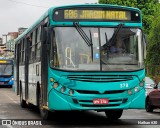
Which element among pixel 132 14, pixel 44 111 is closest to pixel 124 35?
pixel 132 14

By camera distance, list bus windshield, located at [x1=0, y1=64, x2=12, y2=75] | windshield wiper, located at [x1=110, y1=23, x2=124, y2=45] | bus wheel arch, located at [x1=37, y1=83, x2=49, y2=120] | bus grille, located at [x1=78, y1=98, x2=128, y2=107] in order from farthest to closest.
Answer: bus windshield, located at [x1=0, y1=64, x2=12, y2=75] < bus wheel arch, located at [x1=37, y1=83, x2=49, y2=120] < windshield wiper, located at [x1=110, y1=23, x2=124, y2=45] < bus grille, located at [x1=78, y1=98, x2=128, y2=107]

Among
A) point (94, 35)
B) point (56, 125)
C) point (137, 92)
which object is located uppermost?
point (94, 35)

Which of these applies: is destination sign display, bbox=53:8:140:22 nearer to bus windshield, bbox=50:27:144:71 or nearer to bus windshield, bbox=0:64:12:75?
bus windshield, bbox=50:27:144:71

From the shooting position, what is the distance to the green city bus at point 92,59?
40.2ft

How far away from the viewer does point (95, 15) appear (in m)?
12.9

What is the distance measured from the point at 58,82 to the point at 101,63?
1.26 meters

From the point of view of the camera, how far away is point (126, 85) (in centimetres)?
1254

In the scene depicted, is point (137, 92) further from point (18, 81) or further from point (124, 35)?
point (18, 81)

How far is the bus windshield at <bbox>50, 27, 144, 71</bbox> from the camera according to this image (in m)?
12.4

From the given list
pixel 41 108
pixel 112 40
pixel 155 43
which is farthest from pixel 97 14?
pixel 155 43

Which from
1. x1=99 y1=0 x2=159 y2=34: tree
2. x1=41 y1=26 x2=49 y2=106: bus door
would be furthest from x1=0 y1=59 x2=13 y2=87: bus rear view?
x1=41 y1=26 x2=49 y2=106: bus door

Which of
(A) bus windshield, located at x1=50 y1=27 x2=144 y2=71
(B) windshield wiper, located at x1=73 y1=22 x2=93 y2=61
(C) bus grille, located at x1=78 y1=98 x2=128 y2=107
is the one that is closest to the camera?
(C) bus grille, located at x1=78 y1=98 x2=128 y2=107

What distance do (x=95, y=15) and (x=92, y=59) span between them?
4.34ft

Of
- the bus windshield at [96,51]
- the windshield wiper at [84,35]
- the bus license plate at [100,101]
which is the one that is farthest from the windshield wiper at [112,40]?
the bus license plate at [100,101]
